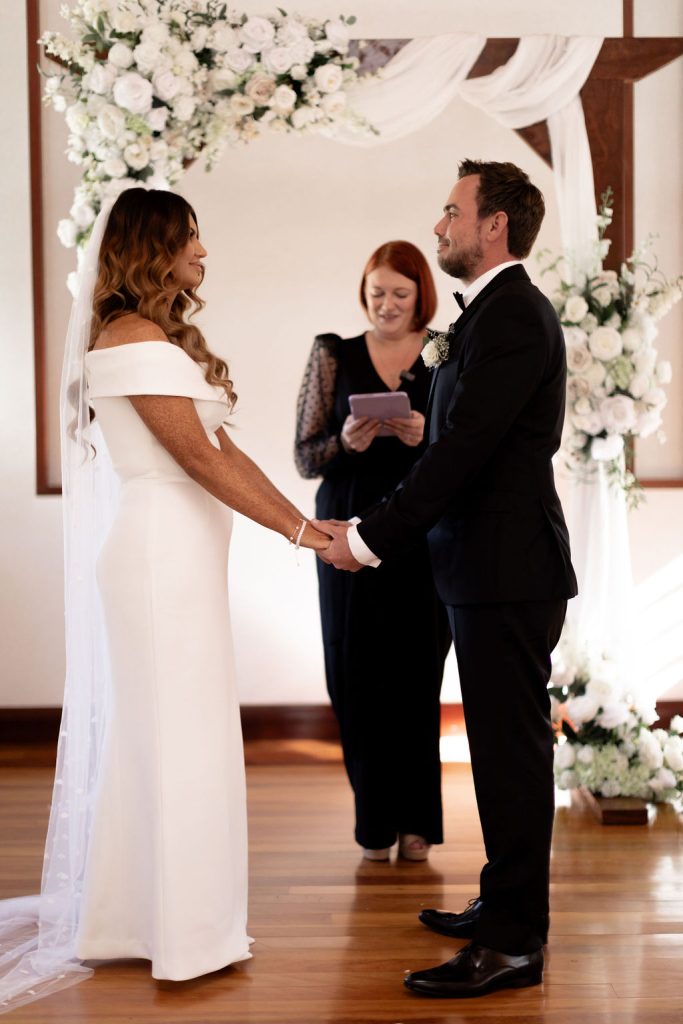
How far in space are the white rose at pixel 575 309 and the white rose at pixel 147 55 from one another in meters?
1.73

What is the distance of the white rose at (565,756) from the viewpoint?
14.8 feet

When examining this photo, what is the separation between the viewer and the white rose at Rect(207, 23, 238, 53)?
3889mm

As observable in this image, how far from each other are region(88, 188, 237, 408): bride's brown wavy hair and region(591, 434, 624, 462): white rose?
1996 mm

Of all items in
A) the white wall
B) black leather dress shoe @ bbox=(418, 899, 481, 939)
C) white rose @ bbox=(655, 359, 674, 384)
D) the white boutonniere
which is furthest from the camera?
the white wall

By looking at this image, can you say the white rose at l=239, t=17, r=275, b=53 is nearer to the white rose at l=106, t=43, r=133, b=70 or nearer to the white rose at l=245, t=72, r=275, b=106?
the white rose at l=245, t=72, r=275, b=106

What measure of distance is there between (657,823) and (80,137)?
3290mm

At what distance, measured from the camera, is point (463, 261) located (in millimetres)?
3033

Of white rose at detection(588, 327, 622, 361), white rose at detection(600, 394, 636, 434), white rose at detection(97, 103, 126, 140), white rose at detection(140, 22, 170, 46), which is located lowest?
white rose at detection(600, 394, 636, 434)

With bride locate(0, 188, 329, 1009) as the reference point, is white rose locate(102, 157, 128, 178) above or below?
above

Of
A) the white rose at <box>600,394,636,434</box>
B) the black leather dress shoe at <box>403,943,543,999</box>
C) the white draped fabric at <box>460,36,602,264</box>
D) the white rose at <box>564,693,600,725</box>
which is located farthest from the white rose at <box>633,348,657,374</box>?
the black leather dress shoe at <box>403,943,543,999</box>

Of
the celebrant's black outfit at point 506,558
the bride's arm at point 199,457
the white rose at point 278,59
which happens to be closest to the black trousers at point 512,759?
the celebrant's black outfit at point 506,558

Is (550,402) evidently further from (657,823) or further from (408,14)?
(408,14)

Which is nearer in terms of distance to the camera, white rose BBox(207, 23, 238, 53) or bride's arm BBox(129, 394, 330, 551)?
bride's arm BBox(129, 394, 330, 551)

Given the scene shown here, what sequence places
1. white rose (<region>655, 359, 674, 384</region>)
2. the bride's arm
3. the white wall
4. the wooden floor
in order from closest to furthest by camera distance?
the wooden floor < the bride's arm < white rose (<region>655, 359, 674, 384</region>) < the white wall
